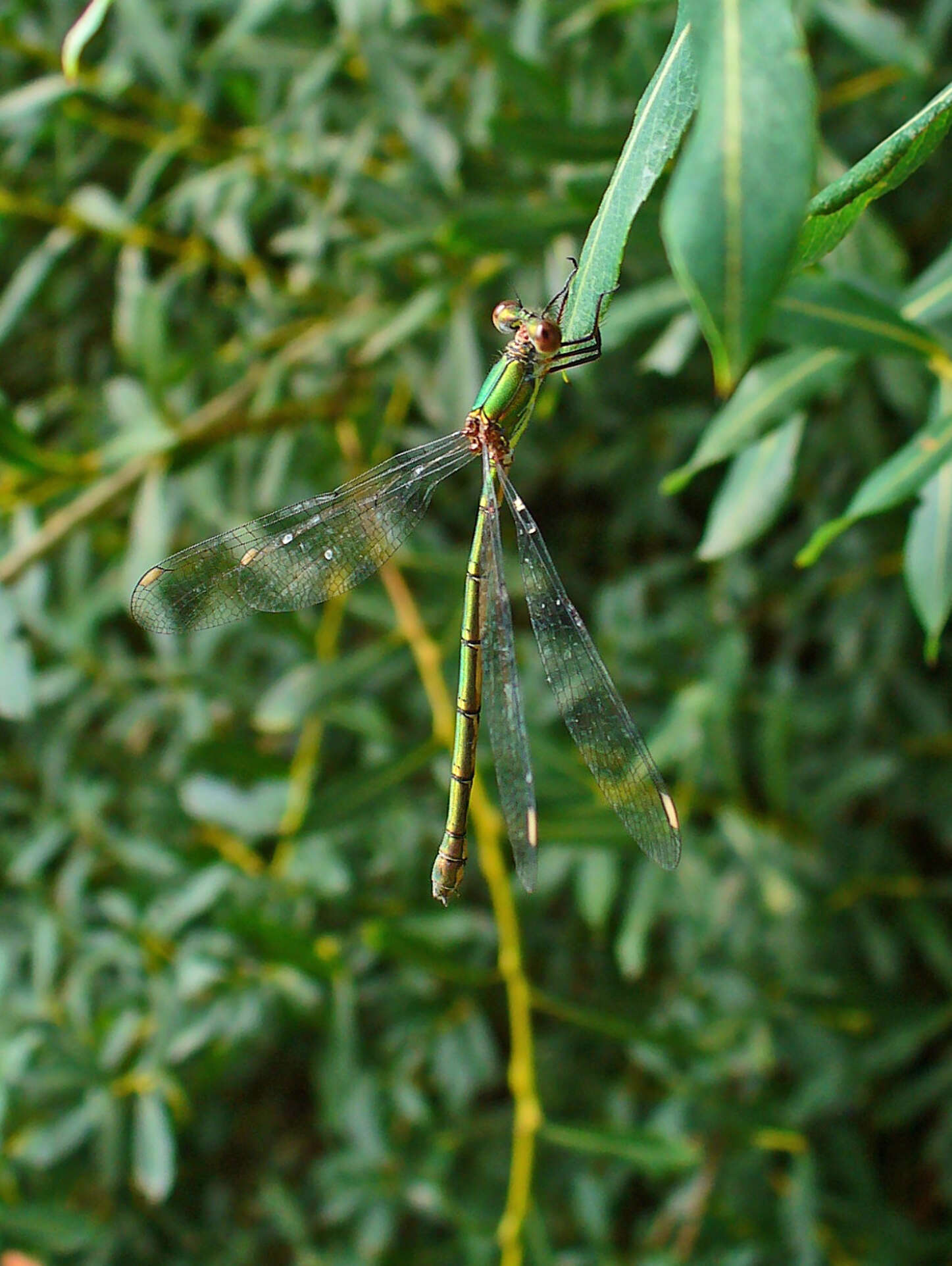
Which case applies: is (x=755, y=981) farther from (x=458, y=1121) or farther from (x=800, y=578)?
(x=800, y=578)

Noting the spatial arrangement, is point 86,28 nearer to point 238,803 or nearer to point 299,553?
point 299,553

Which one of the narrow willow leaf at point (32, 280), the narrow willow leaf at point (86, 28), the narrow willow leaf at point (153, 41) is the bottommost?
the narrow willow leaf at point (86, 28)

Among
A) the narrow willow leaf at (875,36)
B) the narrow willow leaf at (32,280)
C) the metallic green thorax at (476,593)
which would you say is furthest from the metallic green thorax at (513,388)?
the narrow willow leaf at (32,280)

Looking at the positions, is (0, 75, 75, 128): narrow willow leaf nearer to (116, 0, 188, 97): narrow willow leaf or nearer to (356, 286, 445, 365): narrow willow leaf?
(116, 0, 188, 97): narrow willow leaf

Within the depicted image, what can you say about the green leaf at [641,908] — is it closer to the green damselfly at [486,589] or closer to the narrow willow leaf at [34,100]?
the green damselfly at [486,589]

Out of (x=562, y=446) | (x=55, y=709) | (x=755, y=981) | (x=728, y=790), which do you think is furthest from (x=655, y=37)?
(x=55, y=709)

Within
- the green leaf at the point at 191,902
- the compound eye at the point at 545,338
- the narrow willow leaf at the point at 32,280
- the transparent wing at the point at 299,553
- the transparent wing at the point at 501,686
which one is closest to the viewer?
the compound eye at the point at 545,338
